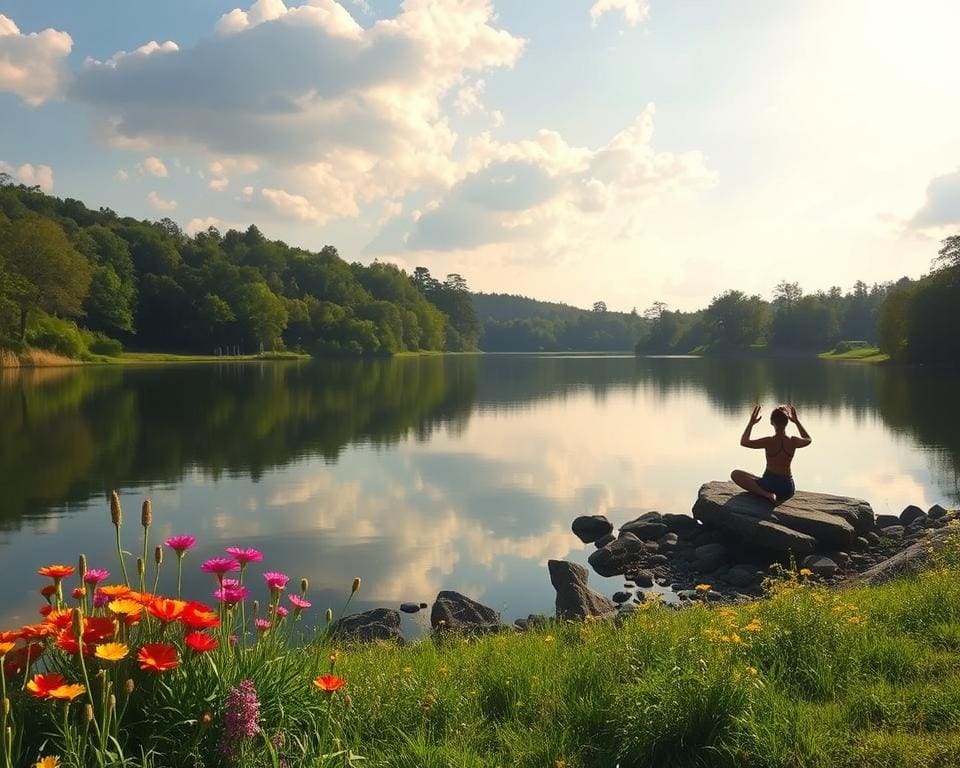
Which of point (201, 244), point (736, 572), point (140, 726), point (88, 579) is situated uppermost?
point (201, 244)

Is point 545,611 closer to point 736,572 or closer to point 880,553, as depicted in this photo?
point 736,572

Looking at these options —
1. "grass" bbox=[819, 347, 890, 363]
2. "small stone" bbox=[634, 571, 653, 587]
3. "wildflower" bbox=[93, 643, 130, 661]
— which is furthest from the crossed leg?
"grass" bbox=[819, 347, 890, 363]

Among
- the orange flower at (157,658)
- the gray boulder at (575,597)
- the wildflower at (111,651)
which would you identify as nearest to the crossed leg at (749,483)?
the gray boulder at (575,597)

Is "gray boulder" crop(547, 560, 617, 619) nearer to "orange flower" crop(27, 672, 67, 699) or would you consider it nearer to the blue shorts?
the blue shorts

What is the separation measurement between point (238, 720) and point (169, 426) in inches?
1167

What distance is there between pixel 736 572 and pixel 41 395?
132 feet

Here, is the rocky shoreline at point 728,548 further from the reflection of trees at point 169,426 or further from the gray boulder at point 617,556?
the reflection of trees at point 169,426

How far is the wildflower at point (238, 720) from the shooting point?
3451 millimetres

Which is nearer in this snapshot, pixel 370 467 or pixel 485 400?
pixel 370 467

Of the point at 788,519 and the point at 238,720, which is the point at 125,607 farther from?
the point at 788,519

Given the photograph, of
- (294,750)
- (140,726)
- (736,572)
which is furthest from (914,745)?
(736,572)

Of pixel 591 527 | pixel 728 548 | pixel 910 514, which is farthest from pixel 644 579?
pixel 910 514

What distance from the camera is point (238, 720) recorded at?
3.46 metres

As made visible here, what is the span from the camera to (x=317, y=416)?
120ft
